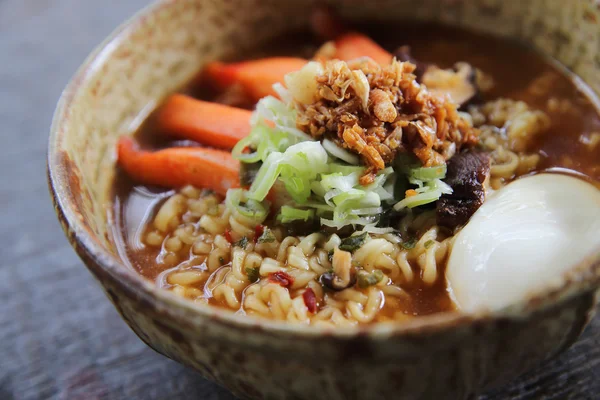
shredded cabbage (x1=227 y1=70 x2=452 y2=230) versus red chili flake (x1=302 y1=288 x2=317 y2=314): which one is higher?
shredded cabbage (x1=227 y1=70 x2=452 y2=230)

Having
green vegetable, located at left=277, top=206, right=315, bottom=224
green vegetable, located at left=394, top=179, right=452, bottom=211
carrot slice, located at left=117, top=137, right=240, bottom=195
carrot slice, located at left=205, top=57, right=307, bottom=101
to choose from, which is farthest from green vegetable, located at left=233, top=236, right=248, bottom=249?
carrot slice, located at left=205, top=57, right=307, bottom=101

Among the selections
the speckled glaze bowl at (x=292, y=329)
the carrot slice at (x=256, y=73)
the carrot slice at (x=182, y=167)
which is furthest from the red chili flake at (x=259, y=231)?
the carrot slice at (x=256, y=73)

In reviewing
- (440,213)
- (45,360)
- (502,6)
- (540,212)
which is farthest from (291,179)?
(502,6)

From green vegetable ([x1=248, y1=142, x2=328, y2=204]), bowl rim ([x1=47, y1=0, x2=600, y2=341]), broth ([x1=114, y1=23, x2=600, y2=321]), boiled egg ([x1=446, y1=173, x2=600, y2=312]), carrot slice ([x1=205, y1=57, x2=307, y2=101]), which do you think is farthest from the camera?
carrot slice ([x1=205, y1=57, x2=307, y2=101])

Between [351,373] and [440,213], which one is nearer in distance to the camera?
[351,373]

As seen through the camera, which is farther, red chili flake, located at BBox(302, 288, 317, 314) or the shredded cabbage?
the shredded cabbage

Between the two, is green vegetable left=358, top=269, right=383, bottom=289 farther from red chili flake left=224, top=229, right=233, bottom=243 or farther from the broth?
red chili flake left=224, top=229, right=233, bottom=243

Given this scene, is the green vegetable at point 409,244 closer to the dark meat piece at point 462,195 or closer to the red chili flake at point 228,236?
the dark meat piece at point 462,195

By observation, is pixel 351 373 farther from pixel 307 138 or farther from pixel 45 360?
pixel 45 360
